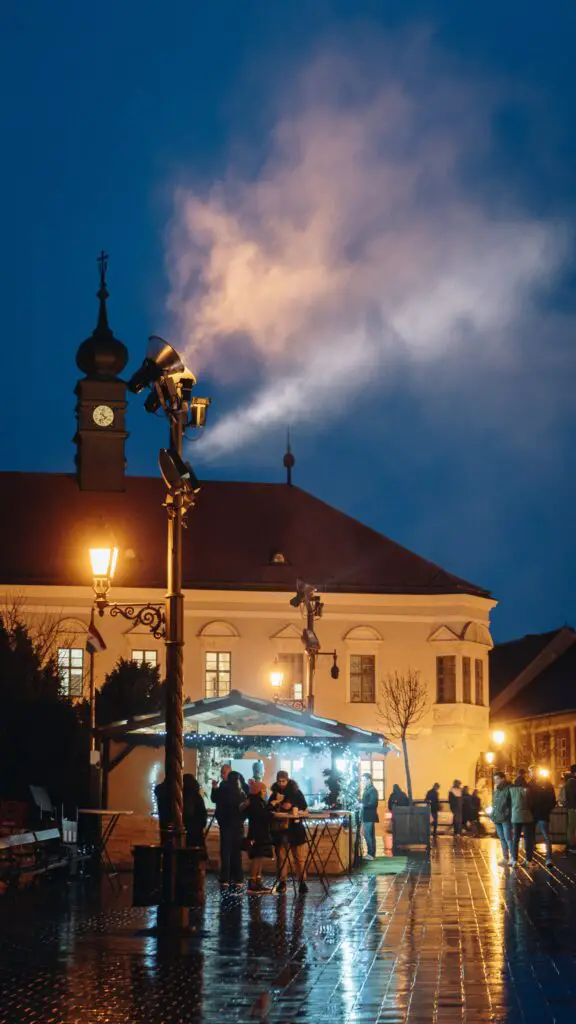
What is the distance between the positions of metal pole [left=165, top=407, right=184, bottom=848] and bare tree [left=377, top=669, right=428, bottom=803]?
42.2 metres

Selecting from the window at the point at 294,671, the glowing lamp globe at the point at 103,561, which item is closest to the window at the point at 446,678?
the window at the point at 294,671

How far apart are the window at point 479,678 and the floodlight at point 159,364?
46097 millimetres

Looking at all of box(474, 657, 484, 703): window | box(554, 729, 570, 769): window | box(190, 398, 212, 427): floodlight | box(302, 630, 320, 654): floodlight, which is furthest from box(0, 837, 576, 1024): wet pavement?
box(554, 729, 570, 769): window

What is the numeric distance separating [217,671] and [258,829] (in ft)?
122

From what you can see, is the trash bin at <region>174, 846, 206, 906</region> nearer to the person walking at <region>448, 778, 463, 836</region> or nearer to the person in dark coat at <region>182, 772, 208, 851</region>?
the person in dark coat at <region>182, 772, 208, 851</region>

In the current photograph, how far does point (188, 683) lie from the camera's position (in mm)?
60156

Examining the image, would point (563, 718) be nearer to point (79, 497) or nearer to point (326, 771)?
point (79, 497)

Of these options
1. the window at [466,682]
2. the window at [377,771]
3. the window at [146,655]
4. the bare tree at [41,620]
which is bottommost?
the window at [377,771]

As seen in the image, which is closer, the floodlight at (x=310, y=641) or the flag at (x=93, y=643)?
the flag at (x=93, y=643)

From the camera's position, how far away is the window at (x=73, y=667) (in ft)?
189

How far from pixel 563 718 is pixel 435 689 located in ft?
34.7

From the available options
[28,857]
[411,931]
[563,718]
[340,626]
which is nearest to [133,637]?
[340,626]

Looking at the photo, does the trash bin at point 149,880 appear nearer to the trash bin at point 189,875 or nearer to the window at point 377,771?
the trash bin at point 189,875

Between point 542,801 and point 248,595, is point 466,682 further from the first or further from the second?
point 542,801
